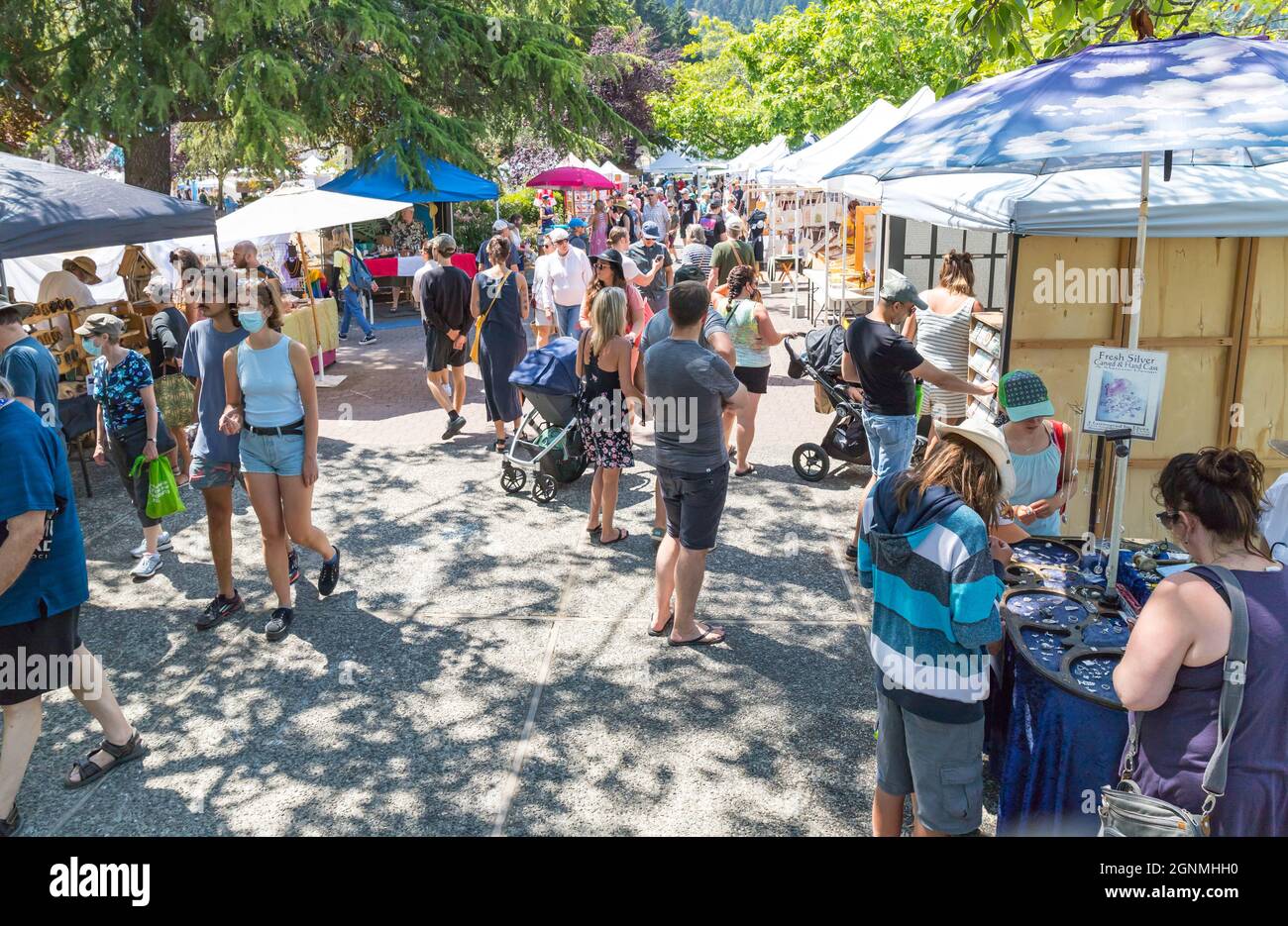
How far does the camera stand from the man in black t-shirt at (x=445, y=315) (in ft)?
30.8

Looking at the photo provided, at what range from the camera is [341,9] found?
13.6 meters

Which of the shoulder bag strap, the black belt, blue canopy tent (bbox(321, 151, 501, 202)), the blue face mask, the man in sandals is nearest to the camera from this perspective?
the shoulder bag strap

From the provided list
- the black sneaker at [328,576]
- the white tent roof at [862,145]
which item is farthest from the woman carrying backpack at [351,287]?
the black sneaker at [328,576]

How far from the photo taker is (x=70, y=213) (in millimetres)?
6543

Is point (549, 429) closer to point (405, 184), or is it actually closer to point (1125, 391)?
point (1125, 391)

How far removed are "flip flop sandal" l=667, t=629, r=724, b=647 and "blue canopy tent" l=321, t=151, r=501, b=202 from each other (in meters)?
11.4

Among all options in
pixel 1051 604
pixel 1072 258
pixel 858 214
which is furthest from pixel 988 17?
pixel 858 214

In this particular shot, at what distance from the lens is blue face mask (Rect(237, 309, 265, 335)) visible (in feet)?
16.9

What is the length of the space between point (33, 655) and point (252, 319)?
6.62 feet

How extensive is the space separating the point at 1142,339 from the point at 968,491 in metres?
3.84

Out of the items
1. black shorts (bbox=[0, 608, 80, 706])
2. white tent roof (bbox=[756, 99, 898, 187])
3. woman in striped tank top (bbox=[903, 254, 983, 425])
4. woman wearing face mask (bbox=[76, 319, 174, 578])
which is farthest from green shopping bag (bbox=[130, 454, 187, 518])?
white tent roof (bbox=[756, 99, 898, 187])

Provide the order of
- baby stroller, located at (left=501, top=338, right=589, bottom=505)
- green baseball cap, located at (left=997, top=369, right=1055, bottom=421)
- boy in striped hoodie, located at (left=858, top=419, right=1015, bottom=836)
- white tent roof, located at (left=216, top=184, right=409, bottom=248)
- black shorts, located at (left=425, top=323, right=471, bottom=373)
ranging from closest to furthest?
boy in striped hoodie, located at (left=858, top=419, right=1015, bottom=836)
green baseball cap, located at (left=997, top=369, right=1055, bottom=421)
baby stroller, located at (left=501, top=338, right=589, bottom=505)
black shorts, located at (left=425, top=323, right=471, bottom=373)
white tent roof, located at (left=216, top=184, right=409, bottom=248)

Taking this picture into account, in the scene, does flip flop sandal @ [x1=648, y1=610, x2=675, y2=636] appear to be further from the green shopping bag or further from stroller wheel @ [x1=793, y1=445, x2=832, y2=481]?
the green shopping bag
